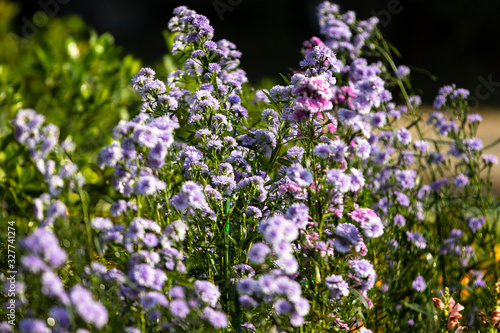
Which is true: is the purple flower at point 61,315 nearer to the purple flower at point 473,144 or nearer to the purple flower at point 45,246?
the purple flower at point 45,246

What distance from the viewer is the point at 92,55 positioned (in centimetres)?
271

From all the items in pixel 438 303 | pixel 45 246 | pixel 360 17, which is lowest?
pixel 45 246

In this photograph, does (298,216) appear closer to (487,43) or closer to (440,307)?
(440,307)

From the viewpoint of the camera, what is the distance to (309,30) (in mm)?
11281

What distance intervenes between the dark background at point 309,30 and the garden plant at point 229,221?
17.6 feet

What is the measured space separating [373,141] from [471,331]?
0.97m

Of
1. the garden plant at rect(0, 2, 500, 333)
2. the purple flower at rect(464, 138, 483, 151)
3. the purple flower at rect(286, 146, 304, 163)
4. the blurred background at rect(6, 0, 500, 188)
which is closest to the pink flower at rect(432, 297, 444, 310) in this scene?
the garden plant at rect(0, 2, 500, 333)

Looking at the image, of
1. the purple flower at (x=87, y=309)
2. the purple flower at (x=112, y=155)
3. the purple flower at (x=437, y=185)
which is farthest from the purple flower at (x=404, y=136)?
the purple flower at (x=87, y=309)

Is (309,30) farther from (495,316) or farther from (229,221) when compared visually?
(229,221)

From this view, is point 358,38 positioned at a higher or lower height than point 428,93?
lower

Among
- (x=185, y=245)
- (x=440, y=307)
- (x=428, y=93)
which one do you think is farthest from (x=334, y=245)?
(x=428, y=93)

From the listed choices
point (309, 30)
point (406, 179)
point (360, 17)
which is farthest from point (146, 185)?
point (309, 30)

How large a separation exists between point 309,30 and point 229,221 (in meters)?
10.2

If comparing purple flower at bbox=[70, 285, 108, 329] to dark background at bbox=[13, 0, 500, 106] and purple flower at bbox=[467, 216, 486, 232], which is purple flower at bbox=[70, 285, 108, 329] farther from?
dark background at bbox=[13, 0, 500, 106]
